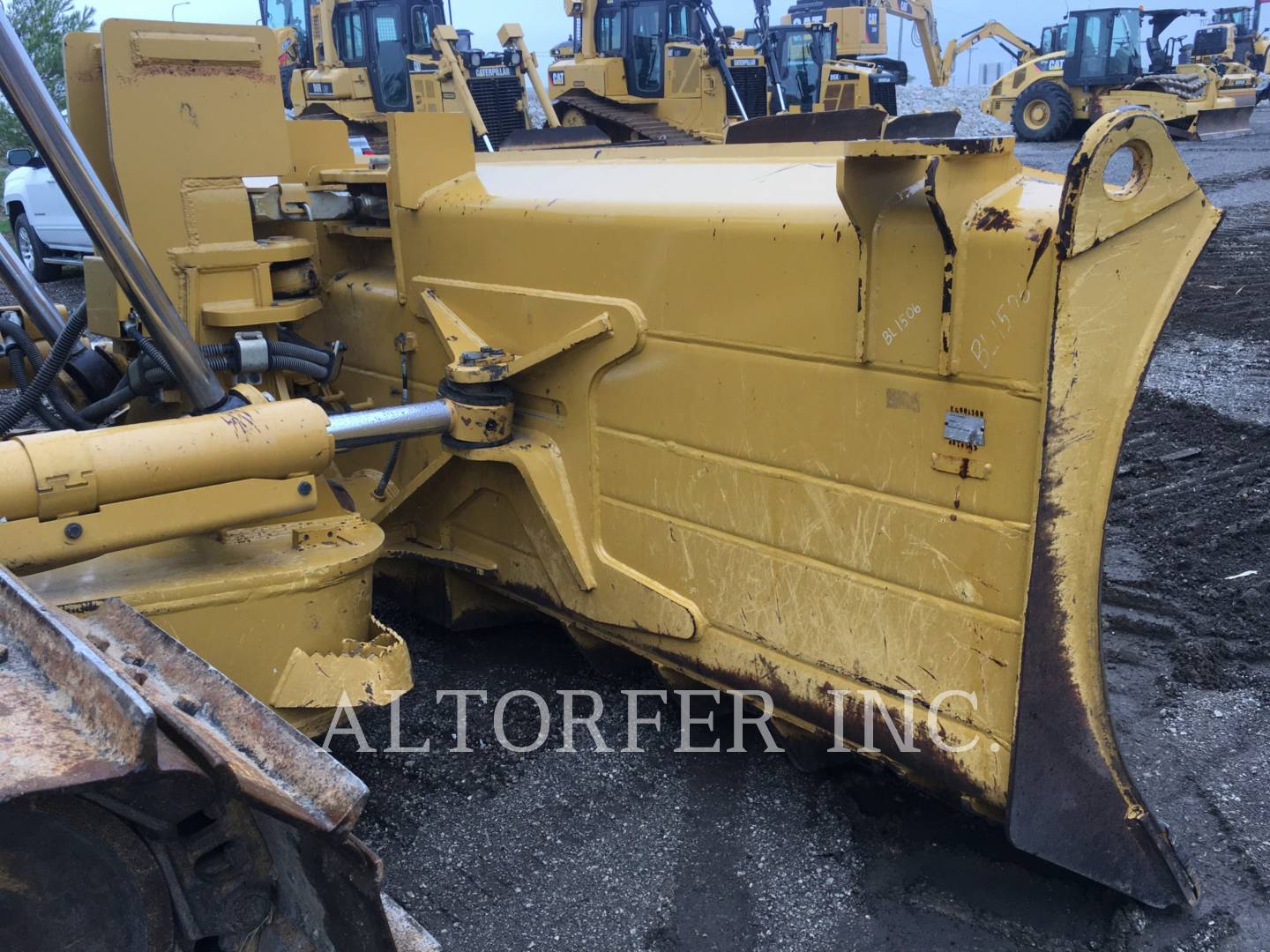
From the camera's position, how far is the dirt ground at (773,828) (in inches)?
90.8

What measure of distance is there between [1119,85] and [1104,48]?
77cm

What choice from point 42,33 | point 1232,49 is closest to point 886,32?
point 1232,49

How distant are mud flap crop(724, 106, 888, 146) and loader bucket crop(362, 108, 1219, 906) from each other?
2.49 ft

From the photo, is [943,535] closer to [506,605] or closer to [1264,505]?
[506,605]

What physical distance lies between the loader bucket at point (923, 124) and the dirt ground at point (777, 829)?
5.91ft

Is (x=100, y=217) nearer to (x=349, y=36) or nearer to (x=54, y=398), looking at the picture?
(x=54, y=398)

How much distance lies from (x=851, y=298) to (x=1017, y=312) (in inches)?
13.1

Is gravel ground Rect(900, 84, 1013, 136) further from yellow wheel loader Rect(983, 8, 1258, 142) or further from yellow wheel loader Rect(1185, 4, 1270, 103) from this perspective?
yellow wheel loader Rect(1185, 4, 1270, 103)

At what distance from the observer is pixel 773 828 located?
261 cm

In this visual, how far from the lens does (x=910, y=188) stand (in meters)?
2.09

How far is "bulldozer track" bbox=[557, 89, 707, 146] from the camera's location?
13.4 meters

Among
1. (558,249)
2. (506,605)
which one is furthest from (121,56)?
(506,605)

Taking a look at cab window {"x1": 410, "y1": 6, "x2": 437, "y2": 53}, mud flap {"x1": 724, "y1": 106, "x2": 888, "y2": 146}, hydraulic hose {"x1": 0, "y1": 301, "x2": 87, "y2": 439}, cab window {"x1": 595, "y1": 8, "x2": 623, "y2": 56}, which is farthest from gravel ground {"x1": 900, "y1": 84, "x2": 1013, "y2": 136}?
hydraulic hose {"x1": 0, "y1": 301, "x2": 87, "y2": 439}

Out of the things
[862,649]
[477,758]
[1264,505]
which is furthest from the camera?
[1264,505]
